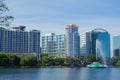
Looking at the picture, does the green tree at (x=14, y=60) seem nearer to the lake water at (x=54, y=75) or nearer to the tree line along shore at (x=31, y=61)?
the tree line along shore at (x=31, y=61)

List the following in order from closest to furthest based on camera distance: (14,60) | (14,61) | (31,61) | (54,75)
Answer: (54,75) < (14,60) < (14,61) < (31,61)

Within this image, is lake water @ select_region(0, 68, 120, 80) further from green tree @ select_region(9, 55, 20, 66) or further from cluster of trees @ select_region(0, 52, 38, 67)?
green tree @ select_region(9, 55, 20, 66)

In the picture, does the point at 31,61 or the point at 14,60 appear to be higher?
the point at 14,60

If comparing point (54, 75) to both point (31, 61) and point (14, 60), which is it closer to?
point (14, 60)

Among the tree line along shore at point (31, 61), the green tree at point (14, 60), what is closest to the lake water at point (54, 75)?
the tree line along shore at point (31, 61)

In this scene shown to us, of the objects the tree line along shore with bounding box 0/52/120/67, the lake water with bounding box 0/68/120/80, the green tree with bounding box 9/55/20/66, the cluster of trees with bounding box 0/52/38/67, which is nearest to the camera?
the lake water with bounding box 0/68/120/80

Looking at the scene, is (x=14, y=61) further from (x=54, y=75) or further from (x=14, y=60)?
(x=54, y=75)

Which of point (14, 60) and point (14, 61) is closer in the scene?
point (14, 60)

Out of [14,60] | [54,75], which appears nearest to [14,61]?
[14,60]

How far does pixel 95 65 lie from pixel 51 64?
82.9 ft

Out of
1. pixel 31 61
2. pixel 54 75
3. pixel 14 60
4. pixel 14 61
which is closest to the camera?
pixel 54 75

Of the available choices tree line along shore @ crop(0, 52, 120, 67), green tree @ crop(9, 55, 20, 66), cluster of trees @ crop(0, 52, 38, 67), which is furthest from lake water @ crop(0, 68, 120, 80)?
green tree @ crop(9, 55, 20, 66)

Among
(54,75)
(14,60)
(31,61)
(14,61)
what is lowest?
(54,75)

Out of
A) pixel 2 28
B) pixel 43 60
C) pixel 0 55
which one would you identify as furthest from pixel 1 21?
pixel 43 60
